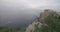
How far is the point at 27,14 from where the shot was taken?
18.4ft

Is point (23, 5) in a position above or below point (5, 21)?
→ above

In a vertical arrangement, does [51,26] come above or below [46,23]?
below

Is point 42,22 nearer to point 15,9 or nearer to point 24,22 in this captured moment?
point 24,22

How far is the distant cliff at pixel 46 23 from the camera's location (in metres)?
5.51

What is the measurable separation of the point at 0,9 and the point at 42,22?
206 centimetres

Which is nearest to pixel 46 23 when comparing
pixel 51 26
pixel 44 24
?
pixel 44 24

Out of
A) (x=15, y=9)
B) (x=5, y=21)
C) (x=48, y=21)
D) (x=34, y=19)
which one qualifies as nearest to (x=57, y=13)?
(x=48, y=21)

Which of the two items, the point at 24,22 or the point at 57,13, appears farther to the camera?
the point at 57,13

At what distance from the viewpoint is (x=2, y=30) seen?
19.1ft

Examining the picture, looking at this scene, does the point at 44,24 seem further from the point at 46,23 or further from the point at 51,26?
the point at 51,26

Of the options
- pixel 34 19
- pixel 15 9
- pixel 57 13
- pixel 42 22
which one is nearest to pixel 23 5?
pixel 15 9

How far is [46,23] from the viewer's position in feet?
18.4

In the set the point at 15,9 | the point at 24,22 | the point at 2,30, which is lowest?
the point at 2,30

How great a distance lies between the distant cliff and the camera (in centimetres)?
551
